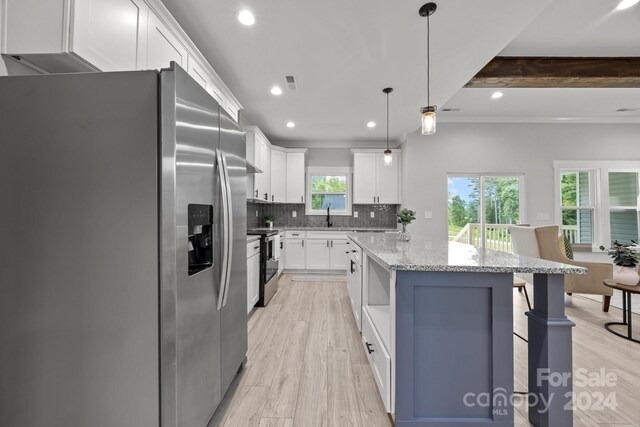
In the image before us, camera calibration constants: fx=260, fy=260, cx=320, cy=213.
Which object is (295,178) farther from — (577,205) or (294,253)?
(577,205)

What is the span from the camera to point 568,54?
3082 millimetres

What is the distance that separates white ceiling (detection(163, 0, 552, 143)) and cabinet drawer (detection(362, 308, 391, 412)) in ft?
7.45

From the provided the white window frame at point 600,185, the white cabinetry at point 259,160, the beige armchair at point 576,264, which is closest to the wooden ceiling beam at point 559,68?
the beige armchair at point 576,264

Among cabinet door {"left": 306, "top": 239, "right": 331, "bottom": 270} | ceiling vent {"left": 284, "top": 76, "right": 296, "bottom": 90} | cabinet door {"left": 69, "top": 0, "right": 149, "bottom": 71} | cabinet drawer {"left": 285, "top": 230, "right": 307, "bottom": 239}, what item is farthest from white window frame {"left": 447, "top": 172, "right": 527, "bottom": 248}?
cabinet door {"left": 69, "top": 0, "right": 149, "bottom": 71}

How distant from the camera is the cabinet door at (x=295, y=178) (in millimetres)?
5270

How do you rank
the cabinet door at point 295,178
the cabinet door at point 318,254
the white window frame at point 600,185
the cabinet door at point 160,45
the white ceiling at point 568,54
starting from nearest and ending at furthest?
the cabinet door at point 160,45 → the white ceiling at point 568,54 → the white window frame at point 600,185 → the cabinet door at point 318,254 → the cabinet door at point 295,178

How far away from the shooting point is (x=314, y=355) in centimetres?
212

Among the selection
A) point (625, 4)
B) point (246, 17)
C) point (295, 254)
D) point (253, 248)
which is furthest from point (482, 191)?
point (246, 17)

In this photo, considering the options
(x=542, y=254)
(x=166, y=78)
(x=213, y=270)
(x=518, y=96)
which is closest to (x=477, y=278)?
(x=213, y=270)

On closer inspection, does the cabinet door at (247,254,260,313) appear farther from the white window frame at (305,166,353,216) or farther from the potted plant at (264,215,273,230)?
the white window frame at (305,166,353,216)

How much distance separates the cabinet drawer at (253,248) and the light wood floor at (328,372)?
2.33ft

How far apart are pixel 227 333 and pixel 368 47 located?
8.38 feet

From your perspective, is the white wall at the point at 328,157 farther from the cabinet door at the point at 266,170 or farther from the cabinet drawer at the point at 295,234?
the cabinet drawer at the point at 295,234

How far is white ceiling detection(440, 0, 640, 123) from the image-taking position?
2.38 m
